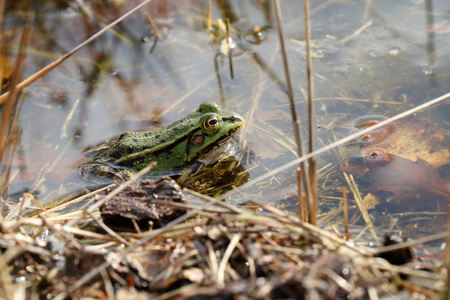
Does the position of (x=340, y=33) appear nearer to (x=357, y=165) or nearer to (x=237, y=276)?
(x=357, y=165)

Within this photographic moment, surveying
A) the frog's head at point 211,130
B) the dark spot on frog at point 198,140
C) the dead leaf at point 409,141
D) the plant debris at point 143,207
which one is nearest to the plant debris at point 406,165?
the dead leaf at point 409,141

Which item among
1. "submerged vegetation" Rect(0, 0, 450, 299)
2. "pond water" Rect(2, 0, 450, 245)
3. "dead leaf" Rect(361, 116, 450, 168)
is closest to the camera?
"submerged vegetation" Rect(0, 0, 450, 299)

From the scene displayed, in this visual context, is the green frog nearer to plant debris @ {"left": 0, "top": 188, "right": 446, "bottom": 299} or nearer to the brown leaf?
the brown leaf

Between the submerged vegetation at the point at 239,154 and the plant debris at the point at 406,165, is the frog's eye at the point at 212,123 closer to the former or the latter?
the submerged vegetation at the point at 239,154

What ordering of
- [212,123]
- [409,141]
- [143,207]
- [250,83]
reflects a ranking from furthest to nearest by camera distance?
[250,83] < [212,123] < [409,141] < [143,207]

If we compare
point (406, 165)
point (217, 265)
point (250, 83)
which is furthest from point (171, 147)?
point (406, 165)

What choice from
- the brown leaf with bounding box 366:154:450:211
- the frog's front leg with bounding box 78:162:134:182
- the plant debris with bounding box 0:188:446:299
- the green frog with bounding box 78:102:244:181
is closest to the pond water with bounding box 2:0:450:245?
the brown leaf with bounding box 366:154:450:211

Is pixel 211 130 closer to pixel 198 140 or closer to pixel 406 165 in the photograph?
pixel 198 140
